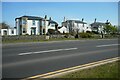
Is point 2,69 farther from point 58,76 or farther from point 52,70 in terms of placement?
point 58,76

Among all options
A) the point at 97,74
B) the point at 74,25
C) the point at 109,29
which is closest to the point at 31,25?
the point at 74,25

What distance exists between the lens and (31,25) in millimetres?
73125

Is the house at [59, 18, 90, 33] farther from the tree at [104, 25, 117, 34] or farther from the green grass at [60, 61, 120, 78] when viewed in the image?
the green grass at [60, 61, 120, 78]

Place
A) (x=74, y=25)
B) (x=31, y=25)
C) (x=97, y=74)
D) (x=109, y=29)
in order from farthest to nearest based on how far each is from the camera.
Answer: (x=109, y=29) < (x=74, y=25) < (x=31, y=25) < (x=97, y=74)

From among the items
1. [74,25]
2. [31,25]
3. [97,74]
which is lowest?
[97,74]

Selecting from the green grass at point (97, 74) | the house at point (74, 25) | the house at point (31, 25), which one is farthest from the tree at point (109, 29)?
the green grass at point (97, 74)

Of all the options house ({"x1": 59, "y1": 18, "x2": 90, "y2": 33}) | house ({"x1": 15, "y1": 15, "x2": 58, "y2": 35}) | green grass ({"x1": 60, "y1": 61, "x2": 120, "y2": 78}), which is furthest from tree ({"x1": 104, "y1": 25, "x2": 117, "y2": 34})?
green grass ({"x1": 60, "y1": 61, "x2": 120, "y2": 78})

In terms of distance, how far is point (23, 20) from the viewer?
72438 millimetres

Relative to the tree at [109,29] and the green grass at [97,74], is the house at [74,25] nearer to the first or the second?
the tree at [109,29]

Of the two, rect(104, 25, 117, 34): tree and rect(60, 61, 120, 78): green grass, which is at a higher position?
rect(104, 25, 117, 34): tree

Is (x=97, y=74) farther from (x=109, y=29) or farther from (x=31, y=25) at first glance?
(x=109, y=29)

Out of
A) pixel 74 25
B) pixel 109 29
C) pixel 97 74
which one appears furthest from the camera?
pixel 109 29

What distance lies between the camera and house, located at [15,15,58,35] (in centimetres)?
7175

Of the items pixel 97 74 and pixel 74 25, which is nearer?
pixel 97 74
